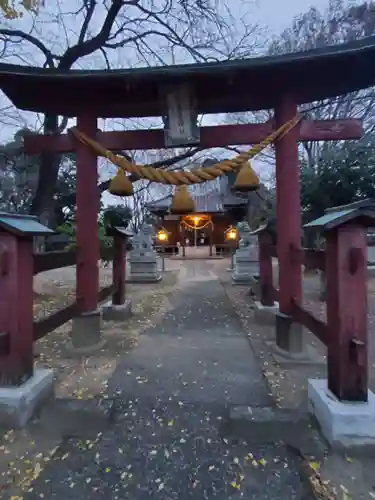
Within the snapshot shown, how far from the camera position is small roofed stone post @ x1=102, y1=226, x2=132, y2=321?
17.7 feet

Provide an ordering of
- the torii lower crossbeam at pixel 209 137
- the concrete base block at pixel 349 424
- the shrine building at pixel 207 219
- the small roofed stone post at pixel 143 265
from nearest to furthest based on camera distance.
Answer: the concrete base block at pixel 349 424 < the torii lower crossbeam at pixel 209 137 < the small roofed stone post at pixel 143 265 < the shrine building at pixel 207 219

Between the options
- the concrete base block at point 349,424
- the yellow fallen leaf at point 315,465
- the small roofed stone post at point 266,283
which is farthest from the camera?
the small roofed stone post at point 266,283

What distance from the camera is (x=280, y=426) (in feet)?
7.47

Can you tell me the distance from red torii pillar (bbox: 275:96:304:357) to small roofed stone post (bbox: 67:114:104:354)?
2284mm

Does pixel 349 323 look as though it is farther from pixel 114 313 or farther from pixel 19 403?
pixel 114 313

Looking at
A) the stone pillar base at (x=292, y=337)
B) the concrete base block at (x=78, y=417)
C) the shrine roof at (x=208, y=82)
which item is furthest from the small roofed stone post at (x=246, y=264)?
the concrete base block at (x=78, y=417)

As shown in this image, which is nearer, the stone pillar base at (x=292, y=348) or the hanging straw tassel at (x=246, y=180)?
the stone pillar base at (x=292, y=348)

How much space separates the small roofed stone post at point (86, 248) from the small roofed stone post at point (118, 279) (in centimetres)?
121

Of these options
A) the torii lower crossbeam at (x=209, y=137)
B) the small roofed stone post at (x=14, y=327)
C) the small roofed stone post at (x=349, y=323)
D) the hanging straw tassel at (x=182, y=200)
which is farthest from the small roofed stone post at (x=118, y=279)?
the small roofed stone post at (x=349, y=323)

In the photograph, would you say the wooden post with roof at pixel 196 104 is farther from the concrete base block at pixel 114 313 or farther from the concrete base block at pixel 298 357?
the concrete base block at pixel 114 313

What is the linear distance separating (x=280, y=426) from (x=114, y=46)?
830cm

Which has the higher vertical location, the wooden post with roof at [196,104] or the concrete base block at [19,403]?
the wooden post with roof at [196,104]

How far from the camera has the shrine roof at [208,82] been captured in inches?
135

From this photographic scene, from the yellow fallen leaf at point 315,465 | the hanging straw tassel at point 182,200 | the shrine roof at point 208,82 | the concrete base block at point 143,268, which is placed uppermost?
the shrine roof at point 208,82
